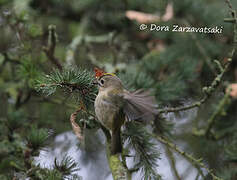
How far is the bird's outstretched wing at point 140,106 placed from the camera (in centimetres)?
81

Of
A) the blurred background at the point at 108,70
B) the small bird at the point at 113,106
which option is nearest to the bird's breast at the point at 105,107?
the small bird at the point at 113,106

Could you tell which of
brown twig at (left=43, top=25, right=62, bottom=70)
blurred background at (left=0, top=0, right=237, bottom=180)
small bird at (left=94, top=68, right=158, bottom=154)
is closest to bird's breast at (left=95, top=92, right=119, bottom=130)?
small bird at (left=94, top=68, right=158, bottom=154)

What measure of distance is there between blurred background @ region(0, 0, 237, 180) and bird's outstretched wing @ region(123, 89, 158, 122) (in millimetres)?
180

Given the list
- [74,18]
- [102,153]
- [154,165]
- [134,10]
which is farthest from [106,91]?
[74,18]

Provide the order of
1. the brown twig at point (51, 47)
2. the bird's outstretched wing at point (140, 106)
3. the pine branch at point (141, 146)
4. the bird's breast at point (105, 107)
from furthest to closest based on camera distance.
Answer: the brown twig at point (51, 47), the pine branch at point (141, 146), the bird's breast at point (105, 107), the bird's outstretched wing at point (140, 106)

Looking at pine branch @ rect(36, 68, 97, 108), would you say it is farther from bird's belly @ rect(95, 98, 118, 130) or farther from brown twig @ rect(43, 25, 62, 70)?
brown twig @ rect(43, 25, 62, 70)

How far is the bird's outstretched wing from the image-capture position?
2.67 ft

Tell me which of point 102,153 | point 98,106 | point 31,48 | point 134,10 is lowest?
point 102,153

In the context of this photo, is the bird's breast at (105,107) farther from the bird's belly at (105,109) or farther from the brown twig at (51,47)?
the brown twig at (51,47)

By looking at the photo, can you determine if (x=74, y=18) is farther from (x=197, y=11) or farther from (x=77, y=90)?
(x=77, y=90)

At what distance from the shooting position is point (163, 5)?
1.91 metres

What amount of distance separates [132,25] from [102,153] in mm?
919

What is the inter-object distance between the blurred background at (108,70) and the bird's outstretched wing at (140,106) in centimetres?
18

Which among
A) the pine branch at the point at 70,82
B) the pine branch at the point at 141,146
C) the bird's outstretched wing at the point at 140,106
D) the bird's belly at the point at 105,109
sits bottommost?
the pine branch at the point at 141,146
